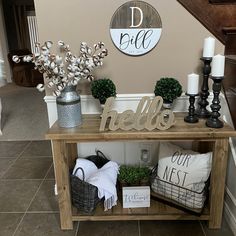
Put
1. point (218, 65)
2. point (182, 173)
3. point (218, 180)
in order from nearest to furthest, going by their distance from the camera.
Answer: point (218, 65) < point (218, 180) < point (182, 173)

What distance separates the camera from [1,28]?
6.74 meters

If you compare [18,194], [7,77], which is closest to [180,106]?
[18,194]

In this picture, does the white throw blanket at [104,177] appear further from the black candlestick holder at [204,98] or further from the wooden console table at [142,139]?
the black candlestick holder at [204,98]

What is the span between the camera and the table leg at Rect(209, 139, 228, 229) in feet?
4.67

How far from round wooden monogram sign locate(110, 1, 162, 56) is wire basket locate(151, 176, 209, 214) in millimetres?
868

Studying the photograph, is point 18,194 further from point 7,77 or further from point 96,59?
point 7,77

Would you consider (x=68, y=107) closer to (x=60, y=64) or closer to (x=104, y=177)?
(x=60, y=64)

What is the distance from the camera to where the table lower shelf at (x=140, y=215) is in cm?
158

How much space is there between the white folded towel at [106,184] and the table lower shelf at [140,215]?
0.05 m

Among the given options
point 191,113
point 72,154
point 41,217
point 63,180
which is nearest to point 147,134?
point 191,113

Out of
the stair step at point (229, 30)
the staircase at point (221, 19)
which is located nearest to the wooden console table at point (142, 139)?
the staircase at point (221, 19)

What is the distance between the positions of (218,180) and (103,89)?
86 cm

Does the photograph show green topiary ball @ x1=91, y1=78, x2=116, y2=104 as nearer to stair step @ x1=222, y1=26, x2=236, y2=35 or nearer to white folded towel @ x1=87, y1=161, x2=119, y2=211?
white folded towel @ x1=87, y1=161, x2=119, y2=211

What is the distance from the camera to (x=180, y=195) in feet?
5.27
